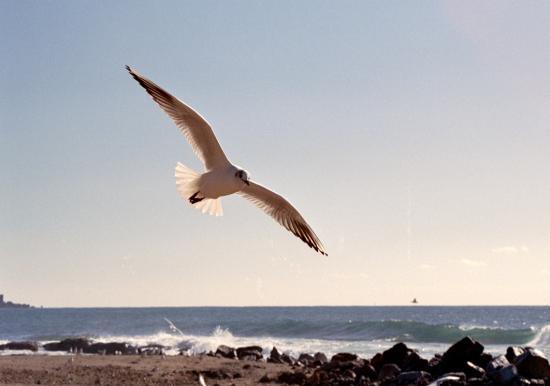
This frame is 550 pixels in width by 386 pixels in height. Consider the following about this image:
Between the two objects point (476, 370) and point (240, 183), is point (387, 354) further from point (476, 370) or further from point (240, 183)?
point (240, 183)

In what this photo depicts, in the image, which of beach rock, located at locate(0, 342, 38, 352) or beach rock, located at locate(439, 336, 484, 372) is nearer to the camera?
beach rock, located at locate(439, 336, 484, 372)

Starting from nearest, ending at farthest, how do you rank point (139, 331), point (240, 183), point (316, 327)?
point (240, 183) < point (316, 327) < point (139, 331)

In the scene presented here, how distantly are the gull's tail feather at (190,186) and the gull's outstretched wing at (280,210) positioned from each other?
0.47 metres

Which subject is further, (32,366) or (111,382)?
(32,366)

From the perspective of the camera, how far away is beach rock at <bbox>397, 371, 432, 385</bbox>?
9.66 metres

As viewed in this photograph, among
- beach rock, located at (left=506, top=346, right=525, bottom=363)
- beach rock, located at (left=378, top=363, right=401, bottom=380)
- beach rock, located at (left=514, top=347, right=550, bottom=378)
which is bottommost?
beach rock, located at (left=378, top=363, right=401, bottom=380)

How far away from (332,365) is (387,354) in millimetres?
852

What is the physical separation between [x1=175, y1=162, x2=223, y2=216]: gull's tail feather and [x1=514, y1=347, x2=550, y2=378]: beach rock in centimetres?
409

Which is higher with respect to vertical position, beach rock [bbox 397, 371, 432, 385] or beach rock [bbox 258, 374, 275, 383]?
beach rock [bbox 397, 371, 432, 385]

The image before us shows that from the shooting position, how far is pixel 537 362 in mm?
9344

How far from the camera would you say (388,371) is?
435 inches

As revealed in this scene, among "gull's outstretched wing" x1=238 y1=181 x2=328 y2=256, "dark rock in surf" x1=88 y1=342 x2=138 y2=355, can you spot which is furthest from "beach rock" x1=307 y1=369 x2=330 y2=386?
"dark rock in surf" x1=88 y1=342 x2=138 y2=355

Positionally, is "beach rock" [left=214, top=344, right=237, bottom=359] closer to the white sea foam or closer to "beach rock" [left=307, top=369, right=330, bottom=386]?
"beach rock" [left=307, top=369, right=330, bottom=386]

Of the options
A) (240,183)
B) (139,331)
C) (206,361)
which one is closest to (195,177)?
(240,183)
